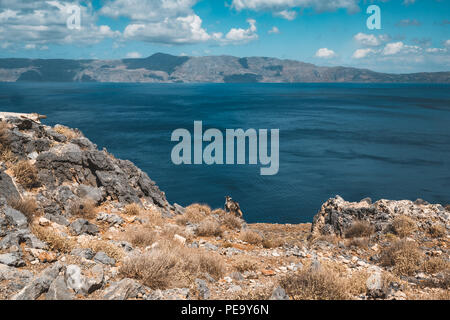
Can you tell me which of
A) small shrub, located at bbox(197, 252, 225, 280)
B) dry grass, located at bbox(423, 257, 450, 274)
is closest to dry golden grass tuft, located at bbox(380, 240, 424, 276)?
dry grass, located at bbox(423, 257, 450, 274)

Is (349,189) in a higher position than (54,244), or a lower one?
lower

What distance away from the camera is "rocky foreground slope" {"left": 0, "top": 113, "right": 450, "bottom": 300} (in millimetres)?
6719

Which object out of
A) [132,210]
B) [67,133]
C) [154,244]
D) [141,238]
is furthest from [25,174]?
[154,244]

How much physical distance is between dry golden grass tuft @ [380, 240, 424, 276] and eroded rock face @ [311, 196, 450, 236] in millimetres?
2649

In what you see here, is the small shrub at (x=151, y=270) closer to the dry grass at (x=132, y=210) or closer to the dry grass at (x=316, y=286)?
the dry grass at (x=316, y=286)

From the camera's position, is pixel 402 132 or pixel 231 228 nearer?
pixel 231 228

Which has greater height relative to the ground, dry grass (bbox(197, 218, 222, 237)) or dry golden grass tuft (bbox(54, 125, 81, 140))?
dry golden grass tuft (bbox(54, 125, 81, 140))

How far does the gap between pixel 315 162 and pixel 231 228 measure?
1860 inches

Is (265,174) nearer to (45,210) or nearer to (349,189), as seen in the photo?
(349,189)

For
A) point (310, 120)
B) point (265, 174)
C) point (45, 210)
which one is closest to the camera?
point (45, 210)

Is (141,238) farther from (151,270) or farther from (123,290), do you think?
(123,290)

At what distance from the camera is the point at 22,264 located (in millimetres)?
6949

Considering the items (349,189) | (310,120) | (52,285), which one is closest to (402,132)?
(310,120)

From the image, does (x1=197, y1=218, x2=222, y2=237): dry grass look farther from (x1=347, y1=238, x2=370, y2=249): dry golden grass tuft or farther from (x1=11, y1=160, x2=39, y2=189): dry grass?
(x1=11, y1=160, x2=39, y2=189): dry grass
